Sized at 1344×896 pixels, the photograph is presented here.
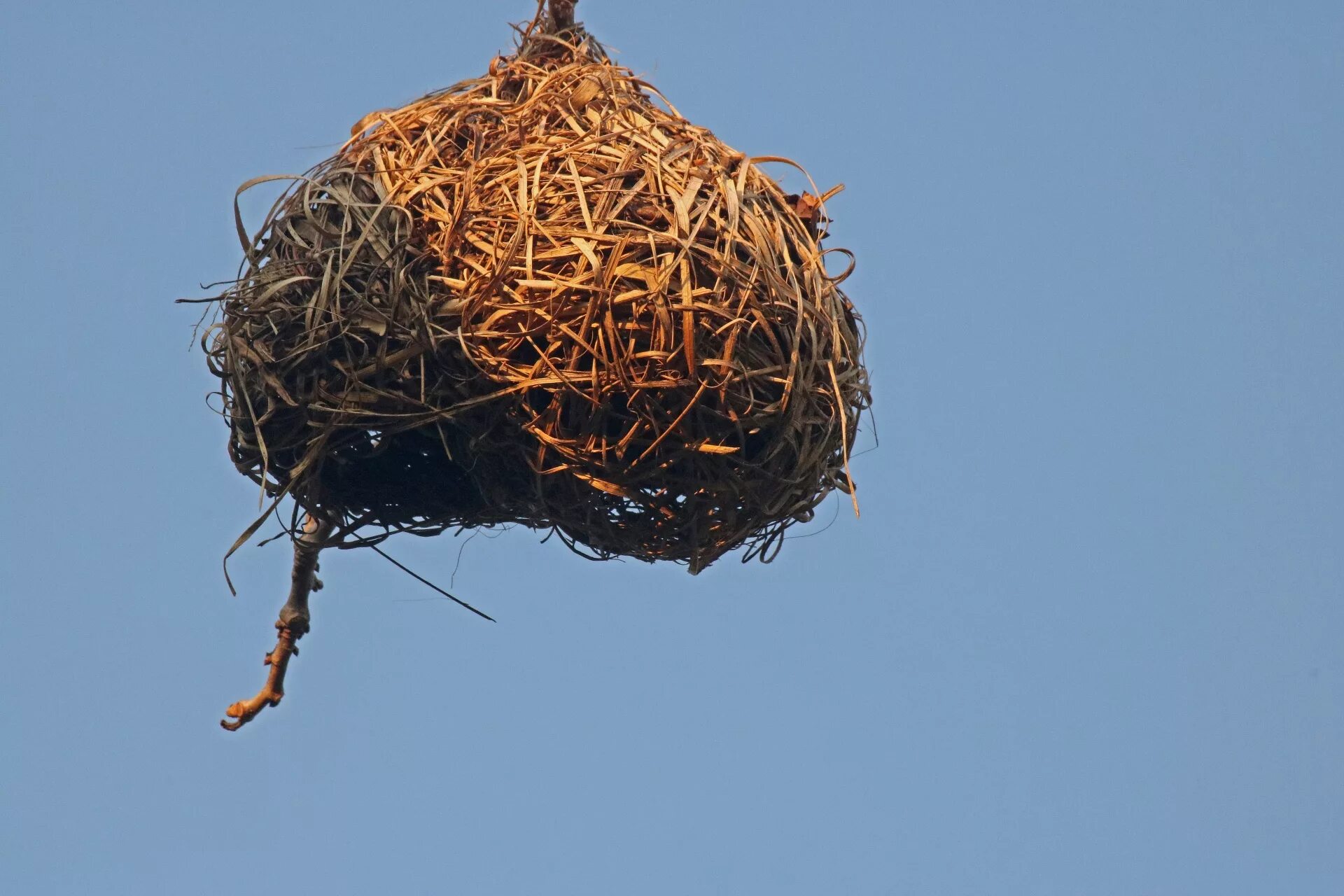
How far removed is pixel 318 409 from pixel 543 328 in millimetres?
386

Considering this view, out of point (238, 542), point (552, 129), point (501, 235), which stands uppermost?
point (552, 129)

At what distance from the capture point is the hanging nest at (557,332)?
444 cm

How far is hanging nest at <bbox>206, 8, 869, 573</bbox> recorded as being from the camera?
4.44m

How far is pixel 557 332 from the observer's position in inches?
174

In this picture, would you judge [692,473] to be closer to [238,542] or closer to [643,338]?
[643,338]

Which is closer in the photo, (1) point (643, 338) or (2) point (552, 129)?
(1) point (643, 338)

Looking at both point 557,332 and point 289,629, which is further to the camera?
point 289,629

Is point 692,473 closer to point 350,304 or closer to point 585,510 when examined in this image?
point 585,510

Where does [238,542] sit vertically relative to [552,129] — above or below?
below

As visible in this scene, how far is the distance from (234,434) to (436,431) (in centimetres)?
33

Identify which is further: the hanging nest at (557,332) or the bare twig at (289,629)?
the bare twig at (289,629)

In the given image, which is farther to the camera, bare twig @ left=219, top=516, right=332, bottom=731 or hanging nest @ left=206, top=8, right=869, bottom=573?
bare twig @ left=219, top=516, right=332, bottom=731

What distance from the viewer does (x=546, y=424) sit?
448cm

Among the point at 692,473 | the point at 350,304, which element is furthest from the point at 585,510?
the point at 350,304
